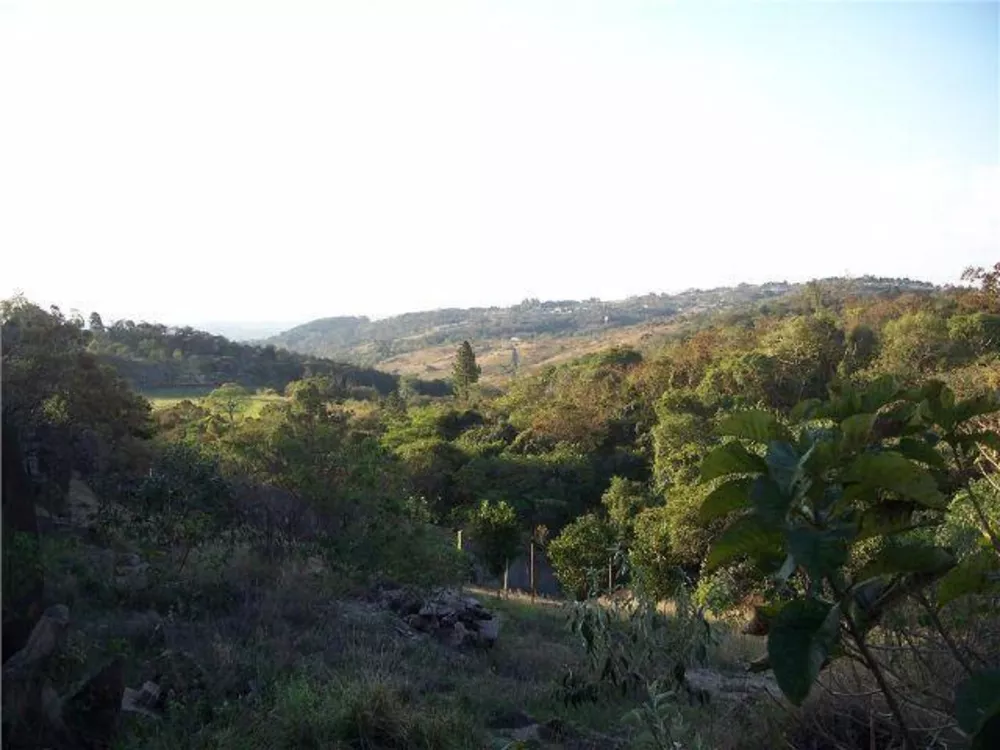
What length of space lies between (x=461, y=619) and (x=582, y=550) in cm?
772

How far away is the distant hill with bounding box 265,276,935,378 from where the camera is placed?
294ft

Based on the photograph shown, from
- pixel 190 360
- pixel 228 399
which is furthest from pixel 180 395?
pixel 228 399

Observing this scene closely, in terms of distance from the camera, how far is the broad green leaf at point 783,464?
1342 mm

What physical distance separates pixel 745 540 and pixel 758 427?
9.0 inches

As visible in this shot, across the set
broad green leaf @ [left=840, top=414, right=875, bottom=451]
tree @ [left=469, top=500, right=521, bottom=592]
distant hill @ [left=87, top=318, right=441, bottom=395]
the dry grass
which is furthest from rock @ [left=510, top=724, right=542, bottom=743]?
the dry grass

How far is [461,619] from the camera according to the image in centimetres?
834

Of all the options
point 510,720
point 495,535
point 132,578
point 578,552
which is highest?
point 132,578

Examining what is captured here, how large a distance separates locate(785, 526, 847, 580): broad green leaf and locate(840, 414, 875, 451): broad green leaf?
0.21m

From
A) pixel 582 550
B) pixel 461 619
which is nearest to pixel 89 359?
pixel 461 619

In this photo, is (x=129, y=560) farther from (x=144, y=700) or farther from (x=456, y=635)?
Result: (x=144, y=700)

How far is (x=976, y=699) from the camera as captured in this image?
1.30m

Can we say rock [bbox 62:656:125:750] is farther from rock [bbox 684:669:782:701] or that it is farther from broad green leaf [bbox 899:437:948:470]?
rock [bbox 684:669:782:701]

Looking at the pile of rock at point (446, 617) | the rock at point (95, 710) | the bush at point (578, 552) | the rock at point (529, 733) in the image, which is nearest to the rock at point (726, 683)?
the rock at point (529, 733)

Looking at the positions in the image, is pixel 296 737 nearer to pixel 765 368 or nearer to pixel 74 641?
pixel 74 641
